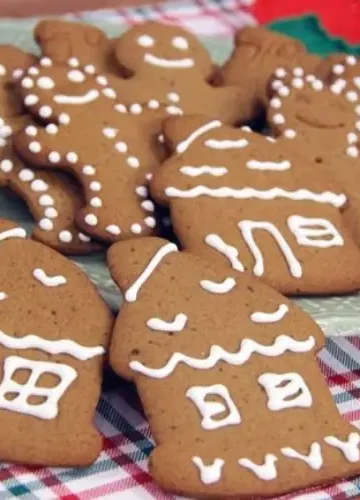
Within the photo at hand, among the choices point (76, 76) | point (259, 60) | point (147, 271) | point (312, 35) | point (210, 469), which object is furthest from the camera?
point (312, 35)

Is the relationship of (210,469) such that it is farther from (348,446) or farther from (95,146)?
(95,146)

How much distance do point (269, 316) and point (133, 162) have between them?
9.7 inches

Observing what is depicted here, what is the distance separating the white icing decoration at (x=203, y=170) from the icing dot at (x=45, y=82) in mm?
166

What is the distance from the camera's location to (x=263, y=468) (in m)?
0.82

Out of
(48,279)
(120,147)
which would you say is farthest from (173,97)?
(48,279)

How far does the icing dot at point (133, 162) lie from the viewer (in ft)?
3.51

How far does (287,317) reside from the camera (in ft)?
3.00

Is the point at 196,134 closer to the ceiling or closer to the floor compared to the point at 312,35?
closer to the ceiling

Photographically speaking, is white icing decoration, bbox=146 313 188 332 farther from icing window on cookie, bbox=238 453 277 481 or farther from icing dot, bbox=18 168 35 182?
icing dot, bbox=18 168 35 182

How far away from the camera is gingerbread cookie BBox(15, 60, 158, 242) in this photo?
103 cm

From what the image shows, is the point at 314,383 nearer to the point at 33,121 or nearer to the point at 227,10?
the point at 33,121

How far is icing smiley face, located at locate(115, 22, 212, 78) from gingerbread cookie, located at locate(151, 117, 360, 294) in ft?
0.43

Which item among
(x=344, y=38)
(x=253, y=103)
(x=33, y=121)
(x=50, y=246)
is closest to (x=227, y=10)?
(x=344, y=38)

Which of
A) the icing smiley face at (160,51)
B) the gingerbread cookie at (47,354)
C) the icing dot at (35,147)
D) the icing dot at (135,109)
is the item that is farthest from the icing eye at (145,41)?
the gingerbread cookie at (47,354)
